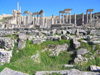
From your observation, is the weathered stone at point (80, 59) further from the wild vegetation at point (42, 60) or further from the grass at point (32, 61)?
the grass at point (32, 61)

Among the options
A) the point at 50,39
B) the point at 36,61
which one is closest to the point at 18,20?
the point at 50,39

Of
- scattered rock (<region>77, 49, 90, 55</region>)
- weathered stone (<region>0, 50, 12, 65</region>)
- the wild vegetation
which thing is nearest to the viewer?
the wild vegetation

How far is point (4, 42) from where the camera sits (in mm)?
8727

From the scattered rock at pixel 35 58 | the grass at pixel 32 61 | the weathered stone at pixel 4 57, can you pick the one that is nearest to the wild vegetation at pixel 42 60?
the grass at pixel 32 61

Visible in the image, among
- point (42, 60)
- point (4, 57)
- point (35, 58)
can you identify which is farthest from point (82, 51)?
point (4, 57)

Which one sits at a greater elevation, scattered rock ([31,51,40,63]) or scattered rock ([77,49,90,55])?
scattered rock ([77,49,90,55])

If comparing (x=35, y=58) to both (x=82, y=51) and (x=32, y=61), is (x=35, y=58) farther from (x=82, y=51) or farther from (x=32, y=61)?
(x=82, y=51)

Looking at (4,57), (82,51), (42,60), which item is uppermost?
(82,51)

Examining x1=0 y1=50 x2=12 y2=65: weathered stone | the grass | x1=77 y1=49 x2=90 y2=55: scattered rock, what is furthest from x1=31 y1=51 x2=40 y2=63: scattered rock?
x1=77 y1=49 x2=90 y2=55: scattered rock

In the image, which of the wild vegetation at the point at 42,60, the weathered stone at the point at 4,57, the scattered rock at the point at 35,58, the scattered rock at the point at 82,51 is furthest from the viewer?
the scattered rock at the point at 82,51

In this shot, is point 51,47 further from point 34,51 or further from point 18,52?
point 18,52

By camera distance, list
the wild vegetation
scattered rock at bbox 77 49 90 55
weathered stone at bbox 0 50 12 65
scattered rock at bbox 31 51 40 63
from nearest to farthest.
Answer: the wild vegetation
weathered stone at bbox 0 50 12 65
scattered rock at bbox 31 51 40 63
scattered rock at bbox 77 49 90 55

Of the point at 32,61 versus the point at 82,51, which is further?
the point at 82,51

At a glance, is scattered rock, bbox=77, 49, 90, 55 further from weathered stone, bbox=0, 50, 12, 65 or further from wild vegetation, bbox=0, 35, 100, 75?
weathered stone, bbox=0, 50, 12, 65
